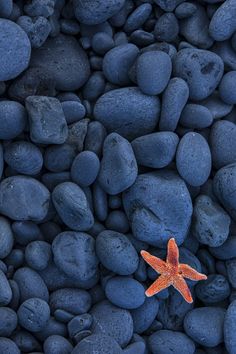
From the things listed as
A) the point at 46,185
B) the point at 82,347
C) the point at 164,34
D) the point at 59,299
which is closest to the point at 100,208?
the point at 46,185

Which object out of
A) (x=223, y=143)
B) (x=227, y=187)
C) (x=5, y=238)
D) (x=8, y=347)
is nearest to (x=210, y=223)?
(x=227, y=187)

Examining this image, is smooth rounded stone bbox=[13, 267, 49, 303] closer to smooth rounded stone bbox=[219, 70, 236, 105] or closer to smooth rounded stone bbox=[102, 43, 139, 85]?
smooth rounded stone bbox=[102, 43, 139, 85]

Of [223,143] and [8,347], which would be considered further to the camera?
[223,143]

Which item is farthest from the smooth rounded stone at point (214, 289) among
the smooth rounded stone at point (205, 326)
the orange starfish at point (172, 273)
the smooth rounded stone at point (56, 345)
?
the smooth rounded stone at point (56, 345)

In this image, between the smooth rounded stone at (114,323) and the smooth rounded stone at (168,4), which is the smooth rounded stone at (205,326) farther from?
the smooth rounded stone at (168,4)

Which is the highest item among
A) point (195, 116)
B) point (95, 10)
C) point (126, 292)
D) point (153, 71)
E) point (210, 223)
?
point (95, 10)

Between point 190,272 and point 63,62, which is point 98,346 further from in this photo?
point 63,62
